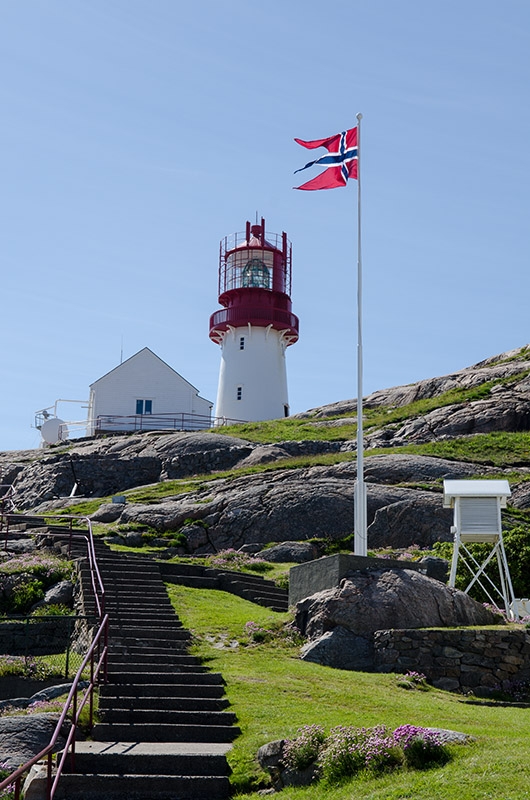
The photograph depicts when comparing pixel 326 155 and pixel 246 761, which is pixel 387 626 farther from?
pixel 326 155

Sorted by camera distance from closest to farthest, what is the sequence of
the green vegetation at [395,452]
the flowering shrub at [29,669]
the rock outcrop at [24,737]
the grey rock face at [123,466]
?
the rock outcrop at [24,737] < the flowering shrub at [29,669] < the green vegetation at [395,452] < the grey rock face at [123,466]

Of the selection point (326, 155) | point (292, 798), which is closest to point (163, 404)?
point (326, 155)

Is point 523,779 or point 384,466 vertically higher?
point 384,466

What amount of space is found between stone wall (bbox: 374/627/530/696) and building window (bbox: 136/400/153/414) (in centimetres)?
4544

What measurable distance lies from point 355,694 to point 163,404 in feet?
160

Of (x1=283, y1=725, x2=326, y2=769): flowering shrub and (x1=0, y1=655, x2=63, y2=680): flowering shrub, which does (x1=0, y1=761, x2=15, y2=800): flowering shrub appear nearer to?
(x1=283, y1=725, x2=326, y2=769): flowering shrub

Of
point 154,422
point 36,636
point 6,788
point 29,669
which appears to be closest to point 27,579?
point 36,636

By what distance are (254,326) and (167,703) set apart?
49135 mm

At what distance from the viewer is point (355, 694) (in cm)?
1508

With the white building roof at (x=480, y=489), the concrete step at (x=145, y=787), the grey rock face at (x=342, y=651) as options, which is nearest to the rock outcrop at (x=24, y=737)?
the concrete step at (x=145, y=787)

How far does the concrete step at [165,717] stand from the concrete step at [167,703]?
0.19m

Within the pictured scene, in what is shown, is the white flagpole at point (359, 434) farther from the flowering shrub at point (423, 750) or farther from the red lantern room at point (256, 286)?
the red lantern room at point (256, 286)

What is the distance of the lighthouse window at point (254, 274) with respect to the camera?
6300cm

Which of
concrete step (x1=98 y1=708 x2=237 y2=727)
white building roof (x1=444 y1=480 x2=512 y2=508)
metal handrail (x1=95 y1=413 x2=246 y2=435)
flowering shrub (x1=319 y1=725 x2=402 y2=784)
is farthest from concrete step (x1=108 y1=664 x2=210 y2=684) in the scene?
metal handrail (x1=95 y1=413 x2=246 y2=435)
